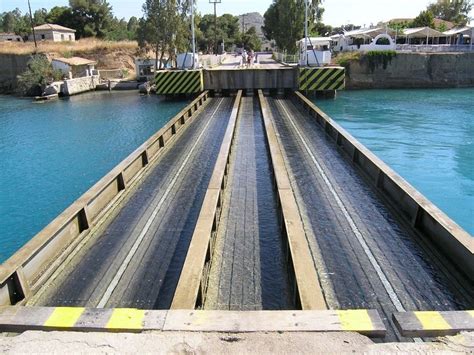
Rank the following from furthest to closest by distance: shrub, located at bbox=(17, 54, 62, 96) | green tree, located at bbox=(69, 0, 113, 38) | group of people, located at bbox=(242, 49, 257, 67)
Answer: green tree, located at bbox=(69, 0, 113, 38)
shrub, located at bbox=(17, 54, 62, 96)
group of people, located at bbox=(242, 49, 257, 67)

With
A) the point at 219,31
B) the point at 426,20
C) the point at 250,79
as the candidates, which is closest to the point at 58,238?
the point at 250,79

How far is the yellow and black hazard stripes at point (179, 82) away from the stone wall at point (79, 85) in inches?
536

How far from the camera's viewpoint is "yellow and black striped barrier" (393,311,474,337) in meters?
3.72

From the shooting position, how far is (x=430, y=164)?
14.2 m

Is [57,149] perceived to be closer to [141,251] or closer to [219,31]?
[141,251]

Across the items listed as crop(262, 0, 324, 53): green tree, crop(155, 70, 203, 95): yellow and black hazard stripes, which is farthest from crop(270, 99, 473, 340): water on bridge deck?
crop(262, 0, 324, 53): green tree

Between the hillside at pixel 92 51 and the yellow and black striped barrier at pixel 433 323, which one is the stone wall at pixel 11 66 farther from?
the yellow and black striped barrier at pixel 433 323

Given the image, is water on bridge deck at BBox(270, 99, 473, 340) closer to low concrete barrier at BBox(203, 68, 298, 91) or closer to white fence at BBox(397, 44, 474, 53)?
low concrete barrier at BBox(203, 68, 298, 91)

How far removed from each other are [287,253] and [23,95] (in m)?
41.1

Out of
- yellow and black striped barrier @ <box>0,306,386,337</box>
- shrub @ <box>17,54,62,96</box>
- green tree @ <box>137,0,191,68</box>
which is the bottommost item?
yellow and black striped barrier @ <box>0,306,386,337</box>

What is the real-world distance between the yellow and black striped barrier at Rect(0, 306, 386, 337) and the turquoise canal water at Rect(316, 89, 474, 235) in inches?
271

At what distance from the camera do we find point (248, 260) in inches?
249

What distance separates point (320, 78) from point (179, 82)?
9.06m

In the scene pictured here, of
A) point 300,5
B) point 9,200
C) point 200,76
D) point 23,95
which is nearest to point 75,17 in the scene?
point 23,95
